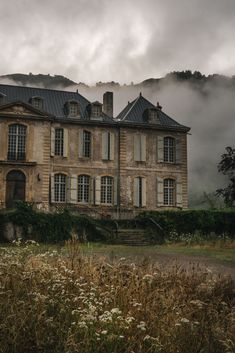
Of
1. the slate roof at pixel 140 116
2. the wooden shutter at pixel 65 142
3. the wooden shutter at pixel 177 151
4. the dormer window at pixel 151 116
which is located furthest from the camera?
the wooden shutter at pixel 177 151

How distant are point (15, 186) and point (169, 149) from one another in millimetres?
10718

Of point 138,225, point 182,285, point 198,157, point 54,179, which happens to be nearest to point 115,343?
point 182,285

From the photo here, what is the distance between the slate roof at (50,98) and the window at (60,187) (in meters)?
3.91

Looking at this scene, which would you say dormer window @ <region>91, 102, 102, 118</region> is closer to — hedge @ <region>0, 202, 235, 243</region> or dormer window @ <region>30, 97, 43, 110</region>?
dormer window @ <region>30, 97, 43, 110</region>

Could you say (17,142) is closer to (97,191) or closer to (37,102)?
(37,102)

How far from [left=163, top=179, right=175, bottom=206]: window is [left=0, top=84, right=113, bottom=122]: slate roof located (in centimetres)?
569

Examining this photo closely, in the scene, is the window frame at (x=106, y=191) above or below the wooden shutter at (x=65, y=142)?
below

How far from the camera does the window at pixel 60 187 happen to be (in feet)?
98.6

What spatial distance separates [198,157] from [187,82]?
20.0m

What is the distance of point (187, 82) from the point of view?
121875mm

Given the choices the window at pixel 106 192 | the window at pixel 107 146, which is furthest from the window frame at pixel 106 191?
the window at pixel 107 146

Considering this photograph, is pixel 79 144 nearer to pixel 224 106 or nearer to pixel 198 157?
pixel 198 157

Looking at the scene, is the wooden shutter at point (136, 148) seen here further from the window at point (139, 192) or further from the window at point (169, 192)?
the window at point (169, 192)

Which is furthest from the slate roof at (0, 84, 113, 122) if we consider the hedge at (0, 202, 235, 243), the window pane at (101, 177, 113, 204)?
the hedge at (0, 202, 235, 243)
